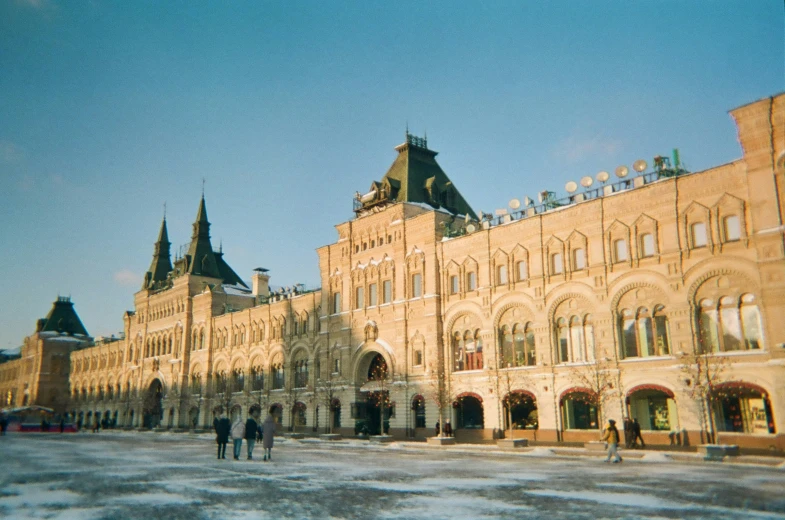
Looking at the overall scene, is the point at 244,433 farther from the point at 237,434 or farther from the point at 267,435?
the point at 267,435

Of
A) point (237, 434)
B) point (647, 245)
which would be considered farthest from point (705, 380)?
point (237, 434)

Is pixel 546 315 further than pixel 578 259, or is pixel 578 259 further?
pixel 546 315

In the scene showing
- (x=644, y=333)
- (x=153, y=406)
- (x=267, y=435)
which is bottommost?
(x=267, y=435)

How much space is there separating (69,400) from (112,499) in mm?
112856

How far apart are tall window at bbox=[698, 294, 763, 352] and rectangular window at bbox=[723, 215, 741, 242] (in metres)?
2.95

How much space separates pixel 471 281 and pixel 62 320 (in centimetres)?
10002

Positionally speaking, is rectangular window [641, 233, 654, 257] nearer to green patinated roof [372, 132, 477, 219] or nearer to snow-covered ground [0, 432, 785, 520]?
snow-covered ground [0, 432, 785, 520]

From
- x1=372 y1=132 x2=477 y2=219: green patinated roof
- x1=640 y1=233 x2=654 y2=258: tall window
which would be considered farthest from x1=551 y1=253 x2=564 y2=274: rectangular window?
x1=372 y1=132 x2=477 y2=219: green patinated roof

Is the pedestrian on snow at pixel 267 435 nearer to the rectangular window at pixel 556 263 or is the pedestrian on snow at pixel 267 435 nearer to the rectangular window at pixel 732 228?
the rectangular window at pixel 556 263

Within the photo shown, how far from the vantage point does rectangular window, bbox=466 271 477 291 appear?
4516cm

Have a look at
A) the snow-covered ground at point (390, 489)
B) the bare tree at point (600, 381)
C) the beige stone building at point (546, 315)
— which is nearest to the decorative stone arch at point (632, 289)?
the beige stone building at point (546, 315)

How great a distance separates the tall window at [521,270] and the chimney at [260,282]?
146 feet

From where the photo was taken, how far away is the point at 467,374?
44344mm

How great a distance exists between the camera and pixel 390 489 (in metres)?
16.9
